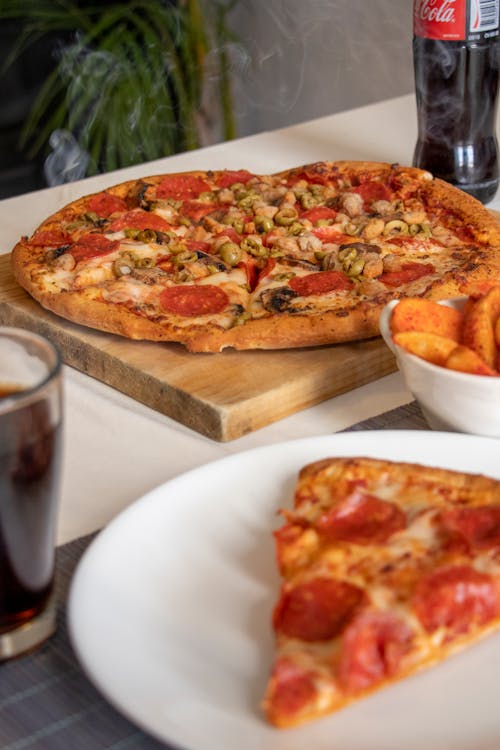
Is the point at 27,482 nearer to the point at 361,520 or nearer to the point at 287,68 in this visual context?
the point at 361,520

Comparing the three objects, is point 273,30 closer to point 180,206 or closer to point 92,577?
point 180,206

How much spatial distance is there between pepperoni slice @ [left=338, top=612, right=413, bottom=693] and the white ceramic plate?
2cm

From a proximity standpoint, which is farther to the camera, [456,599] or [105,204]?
[105,204]

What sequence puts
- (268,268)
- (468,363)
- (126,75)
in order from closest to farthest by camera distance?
(468,363)
(268,268)
(126,75)

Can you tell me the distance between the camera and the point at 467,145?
200cm

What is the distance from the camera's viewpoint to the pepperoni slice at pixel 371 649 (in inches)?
29.4

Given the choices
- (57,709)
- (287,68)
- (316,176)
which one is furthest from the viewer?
(287,68)

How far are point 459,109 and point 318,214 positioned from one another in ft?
1.25

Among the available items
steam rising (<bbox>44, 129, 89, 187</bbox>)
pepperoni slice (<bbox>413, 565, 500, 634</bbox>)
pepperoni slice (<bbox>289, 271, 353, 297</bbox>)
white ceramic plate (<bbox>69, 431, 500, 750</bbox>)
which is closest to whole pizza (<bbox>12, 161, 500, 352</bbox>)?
pepperoni slice (<bbox>289, 271, 353, 297</bbox>)

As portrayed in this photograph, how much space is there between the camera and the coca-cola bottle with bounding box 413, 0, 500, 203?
1.93 metres

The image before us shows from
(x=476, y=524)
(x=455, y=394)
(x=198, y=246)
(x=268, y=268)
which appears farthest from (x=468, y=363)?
(x=198, y=246)

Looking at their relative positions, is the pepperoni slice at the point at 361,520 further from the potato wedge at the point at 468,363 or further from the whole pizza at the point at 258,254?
the whole pizza at the point at 258,254

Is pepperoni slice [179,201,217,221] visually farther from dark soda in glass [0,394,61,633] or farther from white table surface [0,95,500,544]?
dark soda in glass [0,394,61,633]

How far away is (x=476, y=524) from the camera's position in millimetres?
884
